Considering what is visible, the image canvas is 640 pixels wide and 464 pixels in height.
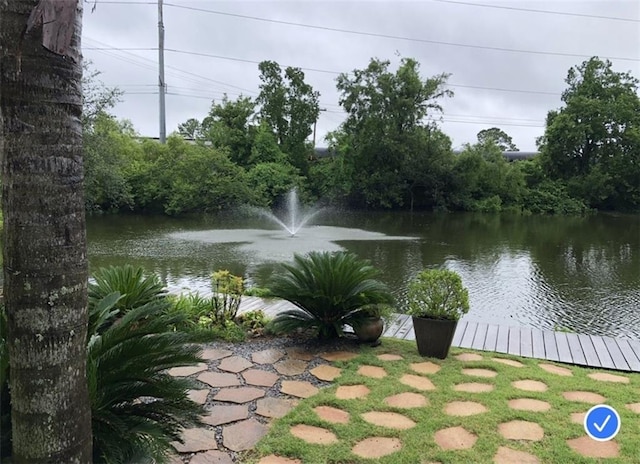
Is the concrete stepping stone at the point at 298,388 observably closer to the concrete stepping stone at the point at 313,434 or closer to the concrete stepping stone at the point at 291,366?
the concrete stepping stone at the point at 291,366

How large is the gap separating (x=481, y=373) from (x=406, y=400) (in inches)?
29.1

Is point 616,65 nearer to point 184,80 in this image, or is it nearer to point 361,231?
point 361,231

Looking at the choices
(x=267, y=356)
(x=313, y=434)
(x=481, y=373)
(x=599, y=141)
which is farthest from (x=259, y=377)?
(x=599, y=141)

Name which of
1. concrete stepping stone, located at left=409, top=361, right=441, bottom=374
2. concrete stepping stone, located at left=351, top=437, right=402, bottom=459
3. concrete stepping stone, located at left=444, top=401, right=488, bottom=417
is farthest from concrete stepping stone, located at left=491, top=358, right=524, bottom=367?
concrete stepping stone, located at left=351, top=437, right=402, bottom=459

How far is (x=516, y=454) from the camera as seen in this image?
2023 mm

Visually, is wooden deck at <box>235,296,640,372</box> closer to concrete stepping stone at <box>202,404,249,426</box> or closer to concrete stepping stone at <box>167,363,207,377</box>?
concrete stepping stone at <box>167,363,207,377</box>

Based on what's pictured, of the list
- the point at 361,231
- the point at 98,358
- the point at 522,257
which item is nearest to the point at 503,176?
the point at 361,231

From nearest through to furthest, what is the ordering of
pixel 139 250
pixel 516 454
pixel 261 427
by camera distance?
pixel 516 454, pixel 261 427, pixel 139 250

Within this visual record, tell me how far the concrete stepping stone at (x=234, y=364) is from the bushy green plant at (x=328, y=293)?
1.55ft

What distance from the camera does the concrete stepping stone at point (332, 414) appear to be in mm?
2359

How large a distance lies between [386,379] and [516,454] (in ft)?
3.31

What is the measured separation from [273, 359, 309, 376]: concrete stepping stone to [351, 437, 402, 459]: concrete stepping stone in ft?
3.15

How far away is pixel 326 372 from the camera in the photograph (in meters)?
3.06

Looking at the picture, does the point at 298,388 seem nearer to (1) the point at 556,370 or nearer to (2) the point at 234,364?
(2) the point at 234,364
